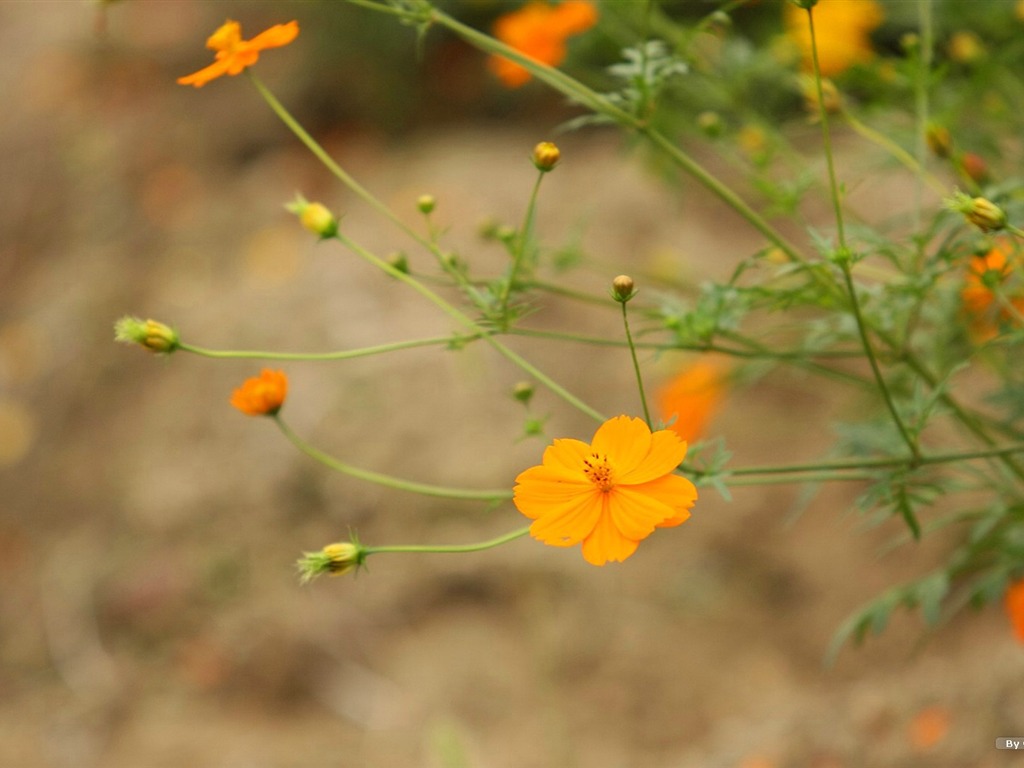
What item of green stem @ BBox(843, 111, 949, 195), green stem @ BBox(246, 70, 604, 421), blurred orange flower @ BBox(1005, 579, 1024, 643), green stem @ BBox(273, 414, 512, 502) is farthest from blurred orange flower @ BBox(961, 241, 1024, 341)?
green stem @ BBox(273, 414, 512, 502)

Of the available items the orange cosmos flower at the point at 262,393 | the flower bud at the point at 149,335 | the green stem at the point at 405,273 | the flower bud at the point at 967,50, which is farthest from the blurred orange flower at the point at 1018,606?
the flower bud at the point at 149,335

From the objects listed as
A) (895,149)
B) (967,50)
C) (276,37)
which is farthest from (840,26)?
(276,37)

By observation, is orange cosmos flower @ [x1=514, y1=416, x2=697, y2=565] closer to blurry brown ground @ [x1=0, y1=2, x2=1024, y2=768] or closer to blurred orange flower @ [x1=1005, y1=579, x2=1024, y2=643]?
blurred orange flower @ [x1=1005, y1=579, x2=1024, y2=643]

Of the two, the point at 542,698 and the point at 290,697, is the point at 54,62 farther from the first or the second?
the point at 542,698

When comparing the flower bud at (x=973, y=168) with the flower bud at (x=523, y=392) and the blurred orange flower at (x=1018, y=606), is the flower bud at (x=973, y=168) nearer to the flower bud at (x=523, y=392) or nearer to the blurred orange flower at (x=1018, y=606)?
the blurred orange flower at (x=1018, y=606)

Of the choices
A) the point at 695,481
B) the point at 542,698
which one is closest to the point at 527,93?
the point at 542,698

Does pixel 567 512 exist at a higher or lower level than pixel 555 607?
higher
